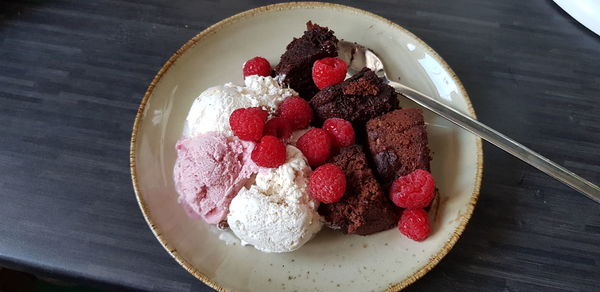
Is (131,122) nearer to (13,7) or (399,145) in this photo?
(13,7)

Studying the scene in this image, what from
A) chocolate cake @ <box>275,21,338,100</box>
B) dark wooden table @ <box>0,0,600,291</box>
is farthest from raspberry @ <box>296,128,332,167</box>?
dark wooden table @ <box>0,0,600,291</box>

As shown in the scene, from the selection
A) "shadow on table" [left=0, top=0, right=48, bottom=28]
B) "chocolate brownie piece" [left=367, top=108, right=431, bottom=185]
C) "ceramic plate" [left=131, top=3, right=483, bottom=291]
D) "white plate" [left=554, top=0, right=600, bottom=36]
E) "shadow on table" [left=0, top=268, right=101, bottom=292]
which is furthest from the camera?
"shadow on table" [left=0, top=0, right=48, bottom=28]

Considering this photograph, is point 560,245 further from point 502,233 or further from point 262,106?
point 262,106

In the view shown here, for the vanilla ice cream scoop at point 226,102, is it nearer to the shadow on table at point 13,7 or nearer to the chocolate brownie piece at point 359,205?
the chocolate brownie piece at point 359,205

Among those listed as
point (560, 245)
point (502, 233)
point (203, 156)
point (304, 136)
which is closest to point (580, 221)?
point (560, 245)

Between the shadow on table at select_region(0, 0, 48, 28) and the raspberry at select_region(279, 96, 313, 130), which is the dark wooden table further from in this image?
the raspberry at select_region(279, 96, 313, 130)

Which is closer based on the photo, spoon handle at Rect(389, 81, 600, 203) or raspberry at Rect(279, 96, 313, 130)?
spoon handle at Rect(389, 81, 600, 203)

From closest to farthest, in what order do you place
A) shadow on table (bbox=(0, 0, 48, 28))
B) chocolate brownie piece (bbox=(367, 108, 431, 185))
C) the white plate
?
chocolate brownie piece (bbox=(367, 108, 431, 185)) < the white plate < shadow on table (bbox=(0, 0, 48, 28))

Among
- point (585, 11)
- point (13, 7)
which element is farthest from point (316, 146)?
point (13, 7)
